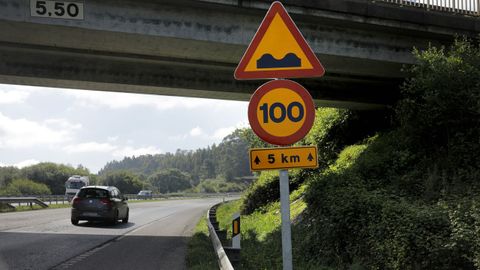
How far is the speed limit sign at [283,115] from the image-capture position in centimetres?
410

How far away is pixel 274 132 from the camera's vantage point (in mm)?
4121

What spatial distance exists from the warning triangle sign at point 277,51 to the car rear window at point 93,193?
52.7 ft

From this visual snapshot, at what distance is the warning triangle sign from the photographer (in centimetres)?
428

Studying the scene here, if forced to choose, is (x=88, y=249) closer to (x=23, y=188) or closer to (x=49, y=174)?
(x=23, y=188)

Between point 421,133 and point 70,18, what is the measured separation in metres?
8.78

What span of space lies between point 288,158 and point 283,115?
38 centimetres

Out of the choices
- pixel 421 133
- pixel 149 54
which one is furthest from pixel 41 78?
pixel 421 133

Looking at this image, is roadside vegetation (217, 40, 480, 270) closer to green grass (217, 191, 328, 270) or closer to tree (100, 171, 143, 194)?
green grass (217, 191, 328, 270)

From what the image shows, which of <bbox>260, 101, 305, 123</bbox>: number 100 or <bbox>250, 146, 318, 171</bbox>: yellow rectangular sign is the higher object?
<bbox>260, 101, 305, 123</bbox>: number 100

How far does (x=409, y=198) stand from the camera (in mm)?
8852

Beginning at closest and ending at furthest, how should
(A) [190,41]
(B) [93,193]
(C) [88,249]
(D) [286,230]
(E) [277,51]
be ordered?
(D) [286,230]
(E) [277,51]
(A) [190,41]
(C) [88,249]
(B) [93,193]

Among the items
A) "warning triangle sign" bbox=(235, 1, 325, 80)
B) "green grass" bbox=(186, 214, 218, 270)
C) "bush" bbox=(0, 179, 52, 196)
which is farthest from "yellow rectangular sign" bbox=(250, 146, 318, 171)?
"bush" bbox=(0, 179, 52, 196)

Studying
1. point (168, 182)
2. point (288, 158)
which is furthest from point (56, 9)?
point (168, 182)

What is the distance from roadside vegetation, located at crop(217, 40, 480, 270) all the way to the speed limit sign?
3.29 meters
